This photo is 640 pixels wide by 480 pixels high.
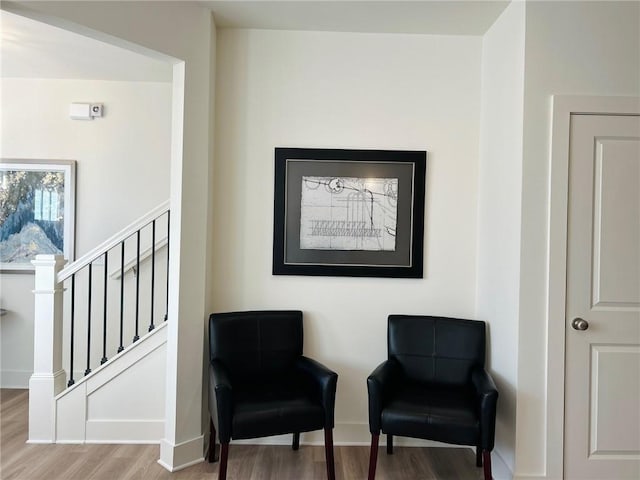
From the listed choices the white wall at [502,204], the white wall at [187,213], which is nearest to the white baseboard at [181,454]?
the white wall at [187,213]

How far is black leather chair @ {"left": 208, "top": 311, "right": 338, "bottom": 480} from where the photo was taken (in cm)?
201

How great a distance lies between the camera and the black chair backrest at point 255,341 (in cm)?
239

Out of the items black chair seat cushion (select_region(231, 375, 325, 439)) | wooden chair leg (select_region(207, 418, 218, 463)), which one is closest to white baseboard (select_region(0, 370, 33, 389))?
wooden chair leg (select_region(207, 418, 218, 463))

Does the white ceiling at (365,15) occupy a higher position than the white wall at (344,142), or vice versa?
the white ceiling at (365,15)

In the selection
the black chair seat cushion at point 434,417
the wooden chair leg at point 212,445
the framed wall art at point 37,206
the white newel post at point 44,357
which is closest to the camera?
the black chair seat cushion at point 434,417

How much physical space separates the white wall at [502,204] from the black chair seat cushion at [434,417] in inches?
12.5

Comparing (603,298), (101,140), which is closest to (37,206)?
(101,140)

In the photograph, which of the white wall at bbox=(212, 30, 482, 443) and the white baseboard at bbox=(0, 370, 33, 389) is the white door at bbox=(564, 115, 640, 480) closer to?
the white wall at bbox=(212, 30, 482, 443)

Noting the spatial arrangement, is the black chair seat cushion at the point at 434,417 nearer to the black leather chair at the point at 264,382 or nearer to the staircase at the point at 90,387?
the black leather chair at the point at 264,382

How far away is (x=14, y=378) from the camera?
3502 mm

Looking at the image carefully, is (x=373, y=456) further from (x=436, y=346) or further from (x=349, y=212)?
(x=349, y=212)

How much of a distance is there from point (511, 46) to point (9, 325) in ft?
14.8

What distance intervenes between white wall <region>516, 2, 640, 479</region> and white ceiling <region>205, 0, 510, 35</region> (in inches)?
15.1

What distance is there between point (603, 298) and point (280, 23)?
2.53 metres
